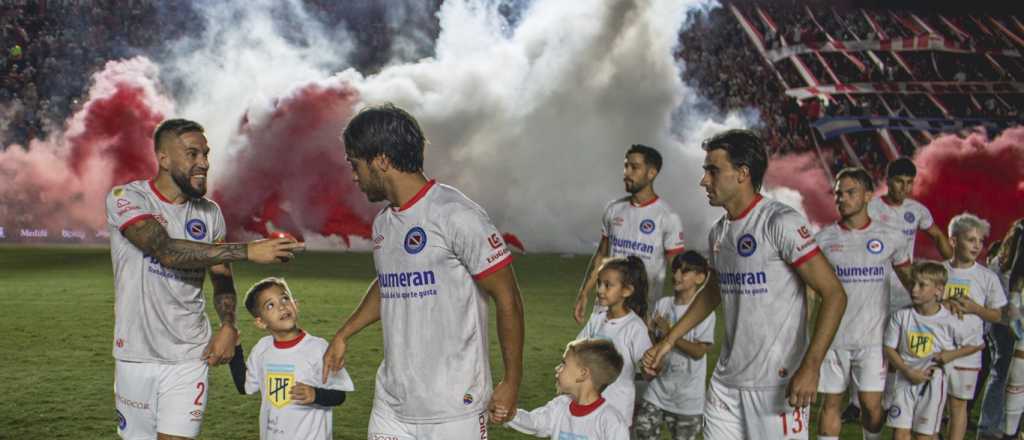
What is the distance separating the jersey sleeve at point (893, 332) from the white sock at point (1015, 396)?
0.90 metres

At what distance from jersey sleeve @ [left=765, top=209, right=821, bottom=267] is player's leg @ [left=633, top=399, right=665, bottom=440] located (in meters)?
1.91

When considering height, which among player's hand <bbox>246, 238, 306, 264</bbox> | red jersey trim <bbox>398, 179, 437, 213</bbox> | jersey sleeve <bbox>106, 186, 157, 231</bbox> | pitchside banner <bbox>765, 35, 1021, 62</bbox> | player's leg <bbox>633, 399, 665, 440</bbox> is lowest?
player's leg <bbox>633, 399, 665, 440</bbox>

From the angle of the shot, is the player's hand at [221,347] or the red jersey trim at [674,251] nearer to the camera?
the player's hand at [221,347]

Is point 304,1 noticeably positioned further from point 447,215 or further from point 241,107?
point 447,215

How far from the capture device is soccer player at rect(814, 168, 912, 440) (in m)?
5.70

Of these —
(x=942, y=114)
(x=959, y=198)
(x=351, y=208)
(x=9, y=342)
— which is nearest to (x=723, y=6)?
(x=942, y=114)

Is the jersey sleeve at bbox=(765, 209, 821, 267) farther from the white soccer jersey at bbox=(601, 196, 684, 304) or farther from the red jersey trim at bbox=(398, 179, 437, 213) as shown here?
the white soccer jersey at bbox=(601, 196, 684, 304)

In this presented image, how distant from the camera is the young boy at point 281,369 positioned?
→ 4.38m

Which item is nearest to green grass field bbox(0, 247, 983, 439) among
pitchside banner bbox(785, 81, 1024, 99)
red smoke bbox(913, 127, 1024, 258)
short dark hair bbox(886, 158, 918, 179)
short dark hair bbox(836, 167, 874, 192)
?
short dark hair bbox(836, 167, 874, 192)

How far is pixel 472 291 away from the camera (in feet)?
10.7

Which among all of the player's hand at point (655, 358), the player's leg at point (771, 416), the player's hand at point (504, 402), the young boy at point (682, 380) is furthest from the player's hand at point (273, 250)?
the young boy at point (682, 380)

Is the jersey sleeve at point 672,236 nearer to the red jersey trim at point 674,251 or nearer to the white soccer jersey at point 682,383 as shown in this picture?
the red jersey trim at point 674,251

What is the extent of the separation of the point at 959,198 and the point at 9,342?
22.5 metres

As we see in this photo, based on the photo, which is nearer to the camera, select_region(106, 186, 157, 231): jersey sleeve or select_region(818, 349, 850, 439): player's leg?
select_region(106, 186, 157, 231): jersey sleeve
